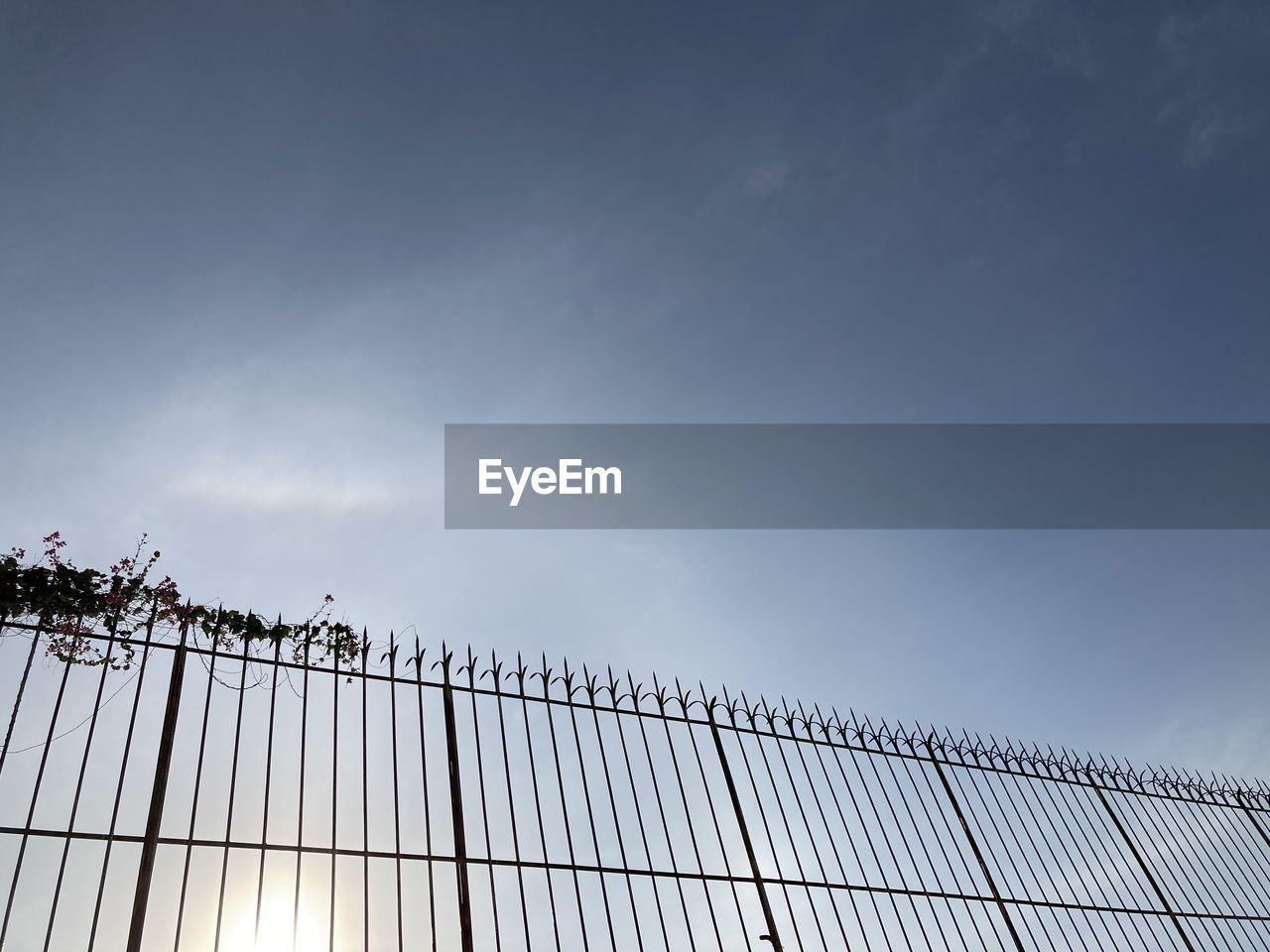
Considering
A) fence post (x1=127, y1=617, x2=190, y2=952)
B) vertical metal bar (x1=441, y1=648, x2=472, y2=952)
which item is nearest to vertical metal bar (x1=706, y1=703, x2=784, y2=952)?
vertical metal bar (x1=441, y1=648, x2=472, y2=952)

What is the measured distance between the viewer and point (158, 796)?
4.72 meters

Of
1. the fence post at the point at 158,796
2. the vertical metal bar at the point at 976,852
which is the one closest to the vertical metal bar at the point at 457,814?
the fence post at the point at 158,796

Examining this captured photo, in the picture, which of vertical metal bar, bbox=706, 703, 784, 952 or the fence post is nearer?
the fence post

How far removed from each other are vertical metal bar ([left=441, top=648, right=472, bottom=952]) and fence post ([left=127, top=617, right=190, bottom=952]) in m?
1.88

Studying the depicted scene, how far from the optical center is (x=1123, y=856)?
31.1ft

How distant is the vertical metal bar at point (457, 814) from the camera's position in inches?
202

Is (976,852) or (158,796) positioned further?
(976,852)

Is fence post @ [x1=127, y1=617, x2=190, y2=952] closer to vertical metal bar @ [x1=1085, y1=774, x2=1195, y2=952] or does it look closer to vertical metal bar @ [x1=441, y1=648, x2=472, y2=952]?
vertical metal bar @ [x1=441, y1=648, x2=472, y2=952]

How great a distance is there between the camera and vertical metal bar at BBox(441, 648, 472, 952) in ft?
16.8

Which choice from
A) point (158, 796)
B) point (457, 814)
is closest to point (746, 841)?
point (457, 814)

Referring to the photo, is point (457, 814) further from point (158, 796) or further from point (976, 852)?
point (976, 852)

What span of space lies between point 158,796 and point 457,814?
1944mm

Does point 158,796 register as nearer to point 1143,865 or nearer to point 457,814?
point 457,814

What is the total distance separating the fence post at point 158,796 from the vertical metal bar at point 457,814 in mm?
1876
